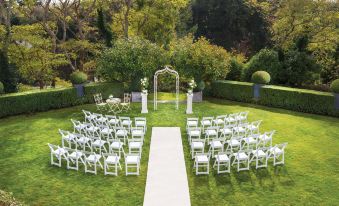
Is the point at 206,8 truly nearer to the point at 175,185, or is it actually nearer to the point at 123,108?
the point at 123,108

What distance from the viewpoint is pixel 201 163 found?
14844 mm

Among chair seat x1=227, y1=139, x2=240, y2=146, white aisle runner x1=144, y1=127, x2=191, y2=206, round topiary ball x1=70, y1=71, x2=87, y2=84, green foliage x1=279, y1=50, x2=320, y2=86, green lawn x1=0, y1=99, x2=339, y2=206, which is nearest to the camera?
white aisle runner x1=144, y1=127, x2=191, y2=206

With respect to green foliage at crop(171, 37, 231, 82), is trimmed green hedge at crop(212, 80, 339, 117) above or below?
below

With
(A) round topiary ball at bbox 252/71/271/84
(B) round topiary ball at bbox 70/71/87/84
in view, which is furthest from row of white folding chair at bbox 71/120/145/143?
(A) round topiary ball at bbox 252/71/271/84

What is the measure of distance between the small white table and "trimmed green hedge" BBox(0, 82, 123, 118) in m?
3.01

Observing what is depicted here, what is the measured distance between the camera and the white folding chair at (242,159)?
13875 mm

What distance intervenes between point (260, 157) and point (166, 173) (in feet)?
13.9

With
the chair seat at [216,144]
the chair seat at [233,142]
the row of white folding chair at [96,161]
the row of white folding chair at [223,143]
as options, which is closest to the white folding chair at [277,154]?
the row of white folding chair at [223,143]

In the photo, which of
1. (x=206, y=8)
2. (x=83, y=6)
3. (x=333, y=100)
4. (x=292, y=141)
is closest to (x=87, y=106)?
(x=83, y=6)

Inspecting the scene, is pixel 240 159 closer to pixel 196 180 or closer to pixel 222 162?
pixel 222 162

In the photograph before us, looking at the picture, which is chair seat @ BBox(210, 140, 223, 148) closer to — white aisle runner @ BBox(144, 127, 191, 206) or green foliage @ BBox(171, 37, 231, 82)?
white aisle runner @ BBox(144, 127, 191, 206)

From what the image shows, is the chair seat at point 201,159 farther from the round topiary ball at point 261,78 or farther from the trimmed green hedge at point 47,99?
the trimmed green hedge at point 47,99

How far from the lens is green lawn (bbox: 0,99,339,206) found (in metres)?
11.9

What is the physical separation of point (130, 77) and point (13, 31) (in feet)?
34.3
